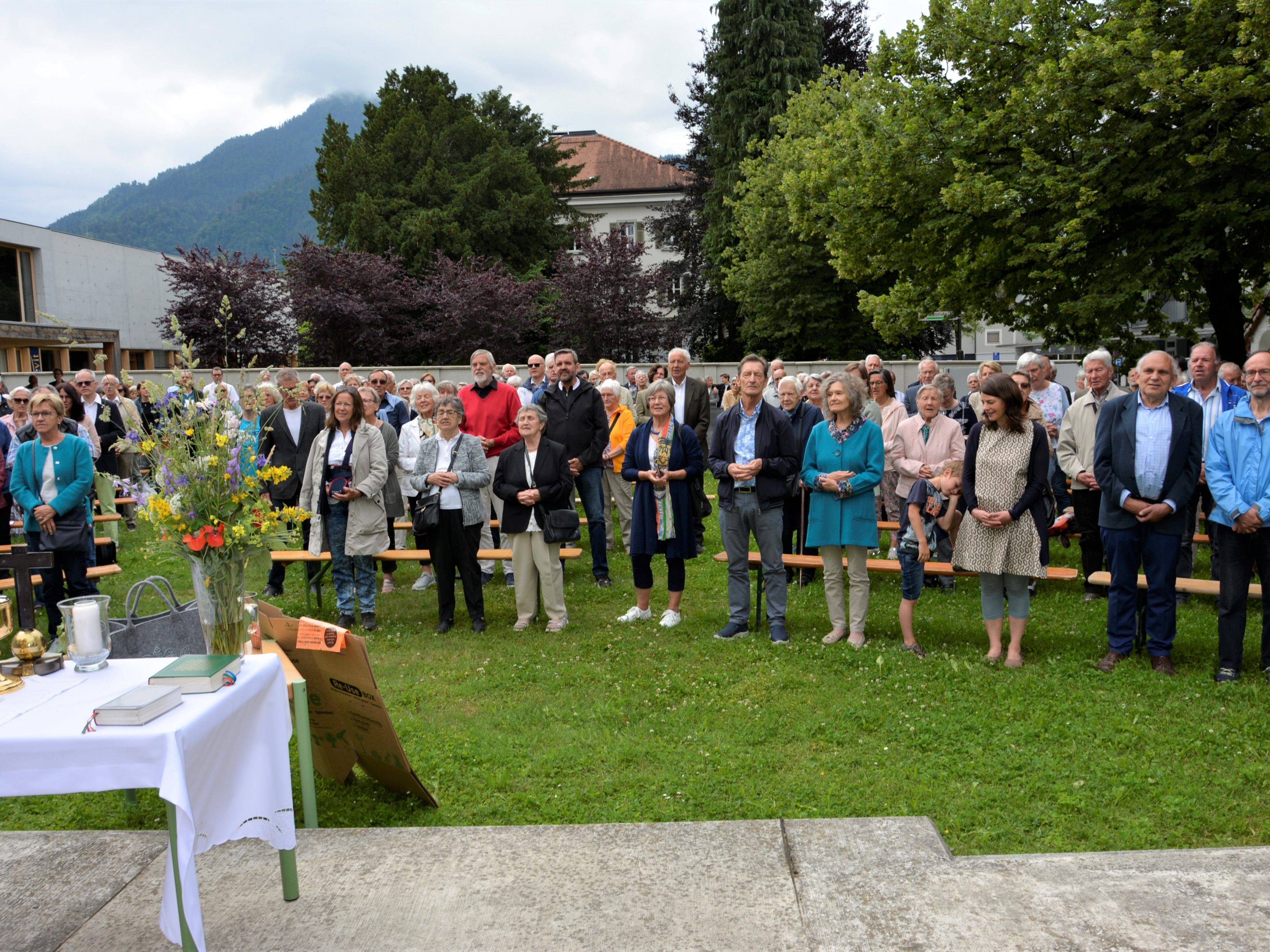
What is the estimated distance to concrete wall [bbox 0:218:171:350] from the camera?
3406cm

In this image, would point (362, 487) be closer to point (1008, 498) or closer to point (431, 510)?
point (431, 510)

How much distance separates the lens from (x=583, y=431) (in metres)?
9.19

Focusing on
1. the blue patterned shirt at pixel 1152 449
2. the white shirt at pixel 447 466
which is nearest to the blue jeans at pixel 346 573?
the white shirt at pixel 447 466

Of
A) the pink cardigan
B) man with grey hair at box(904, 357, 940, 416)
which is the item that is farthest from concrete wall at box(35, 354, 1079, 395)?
the pink cardigan

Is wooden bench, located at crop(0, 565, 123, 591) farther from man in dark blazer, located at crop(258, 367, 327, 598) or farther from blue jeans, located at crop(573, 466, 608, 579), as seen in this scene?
blue jeans, located at crop(573, 466, 608, 579)

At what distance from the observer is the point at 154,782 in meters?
2.77

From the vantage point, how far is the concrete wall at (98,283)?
34062 mm

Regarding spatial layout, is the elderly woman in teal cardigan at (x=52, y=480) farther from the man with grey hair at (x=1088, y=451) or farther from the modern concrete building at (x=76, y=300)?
the modern concrete building at (x=76, y=300)

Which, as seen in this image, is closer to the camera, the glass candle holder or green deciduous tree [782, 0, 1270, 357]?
the glass candle holder

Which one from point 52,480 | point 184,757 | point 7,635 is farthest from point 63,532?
point 184,757

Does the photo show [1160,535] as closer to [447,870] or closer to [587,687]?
[587,687]

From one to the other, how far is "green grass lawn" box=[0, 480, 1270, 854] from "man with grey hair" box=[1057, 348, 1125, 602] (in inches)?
28.7

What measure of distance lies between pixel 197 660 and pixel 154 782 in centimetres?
59

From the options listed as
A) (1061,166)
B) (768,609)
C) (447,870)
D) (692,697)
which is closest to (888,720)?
(692,697)
